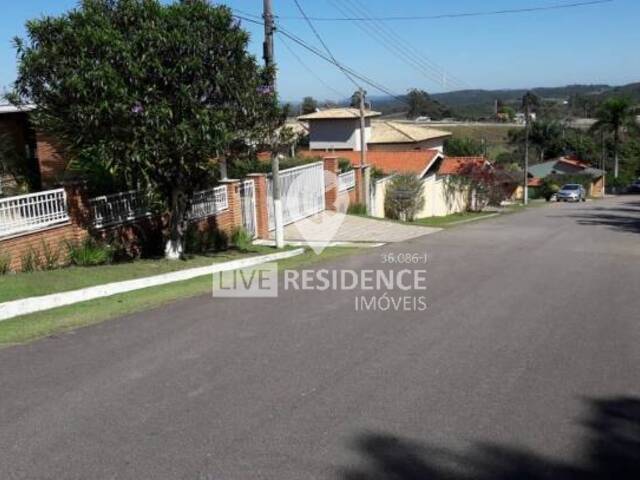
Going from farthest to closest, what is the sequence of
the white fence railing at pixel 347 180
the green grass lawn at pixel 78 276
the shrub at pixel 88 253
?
the white fence railing at pixel 347 180, the shrub at pixel 88 253, the green grass lawn at pixel 78 276

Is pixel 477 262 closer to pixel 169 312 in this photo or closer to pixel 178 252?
pixel 178 252

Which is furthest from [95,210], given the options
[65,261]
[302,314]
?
[302,314]

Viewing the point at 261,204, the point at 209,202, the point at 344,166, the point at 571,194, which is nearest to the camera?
the point at 209,202

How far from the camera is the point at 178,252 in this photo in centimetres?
1399

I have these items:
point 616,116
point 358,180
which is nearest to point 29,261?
point 358,180

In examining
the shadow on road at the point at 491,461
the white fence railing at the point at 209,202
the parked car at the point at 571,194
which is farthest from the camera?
the parked car at the point at 571,194

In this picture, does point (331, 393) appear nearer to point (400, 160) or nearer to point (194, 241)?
point (194, 241)

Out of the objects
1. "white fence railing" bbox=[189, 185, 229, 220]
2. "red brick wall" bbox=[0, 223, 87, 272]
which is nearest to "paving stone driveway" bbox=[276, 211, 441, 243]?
"white fence railing" bbox=[189, 185, 229, 220]

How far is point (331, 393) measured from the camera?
19.4 feet

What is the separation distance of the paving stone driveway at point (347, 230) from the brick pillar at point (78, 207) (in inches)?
304

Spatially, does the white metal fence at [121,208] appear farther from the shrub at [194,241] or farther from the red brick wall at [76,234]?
the shrub at [194,241]

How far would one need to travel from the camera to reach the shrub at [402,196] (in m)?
31.3

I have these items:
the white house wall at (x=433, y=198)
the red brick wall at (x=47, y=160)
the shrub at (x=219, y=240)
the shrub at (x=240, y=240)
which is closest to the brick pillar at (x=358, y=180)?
the white house wall at (x=433, y=198)

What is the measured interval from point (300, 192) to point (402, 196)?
363 inches
